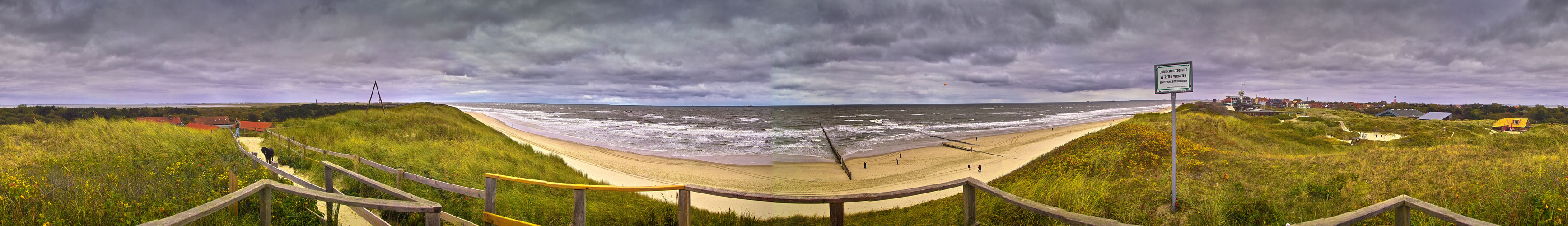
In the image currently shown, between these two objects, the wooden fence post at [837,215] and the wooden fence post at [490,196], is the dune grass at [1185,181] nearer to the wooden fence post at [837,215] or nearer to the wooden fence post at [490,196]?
the wooden fence post at [490,196]

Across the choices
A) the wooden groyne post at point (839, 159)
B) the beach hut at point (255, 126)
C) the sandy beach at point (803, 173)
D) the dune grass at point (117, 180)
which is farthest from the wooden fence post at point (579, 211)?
the beach hut at point (255, 126)

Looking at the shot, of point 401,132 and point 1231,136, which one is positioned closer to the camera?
point 1231,136

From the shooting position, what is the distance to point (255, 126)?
22.2m

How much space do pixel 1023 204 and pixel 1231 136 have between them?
50.9 feet

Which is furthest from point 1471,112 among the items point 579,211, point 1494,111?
point 579,211

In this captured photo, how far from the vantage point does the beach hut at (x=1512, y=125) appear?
18.5 m

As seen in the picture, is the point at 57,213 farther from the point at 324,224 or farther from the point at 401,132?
the point at 401,132

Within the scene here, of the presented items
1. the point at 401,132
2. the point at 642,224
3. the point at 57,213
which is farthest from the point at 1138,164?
the point at 401,132

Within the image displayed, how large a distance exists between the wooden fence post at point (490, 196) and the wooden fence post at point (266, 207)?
Result: 4.33 ft

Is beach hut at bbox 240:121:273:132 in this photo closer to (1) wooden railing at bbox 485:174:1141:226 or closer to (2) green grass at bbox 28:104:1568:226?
(2) green grass at bbox 28:104:1568:226

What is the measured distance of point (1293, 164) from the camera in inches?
323

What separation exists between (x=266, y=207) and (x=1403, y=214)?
24.6ft

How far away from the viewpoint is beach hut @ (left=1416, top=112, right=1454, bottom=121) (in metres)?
29.8

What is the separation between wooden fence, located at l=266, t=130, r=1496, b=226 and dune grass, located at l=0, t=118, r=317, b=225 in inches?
50.9
